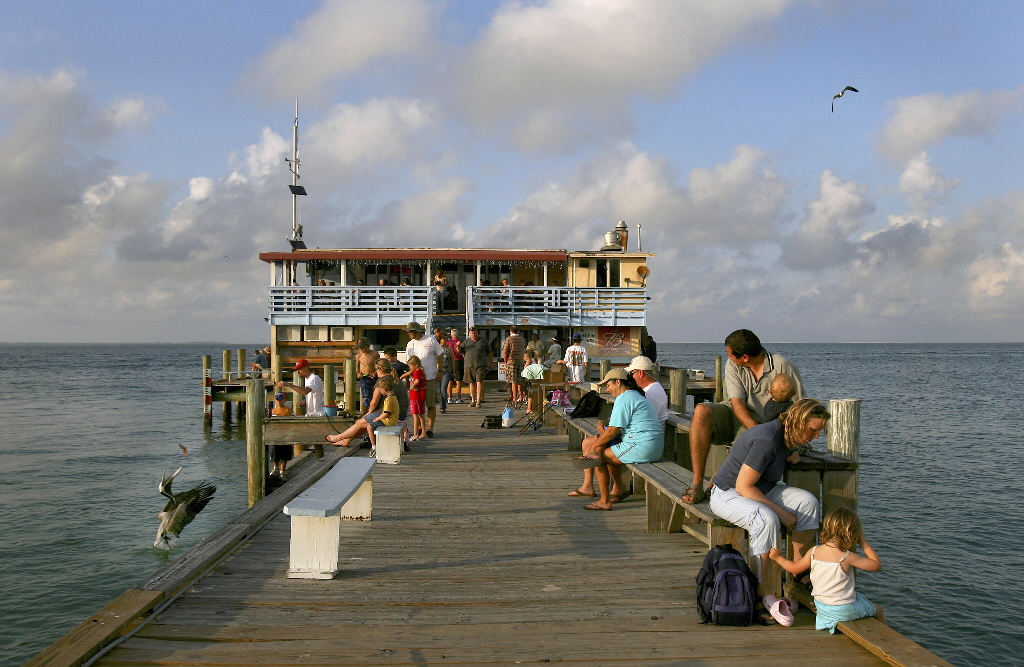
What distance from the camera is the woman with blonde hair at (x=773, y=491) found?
15.4 ft

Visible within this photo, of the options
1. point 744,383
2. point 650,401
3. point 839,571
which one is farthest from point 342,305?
point 839,571

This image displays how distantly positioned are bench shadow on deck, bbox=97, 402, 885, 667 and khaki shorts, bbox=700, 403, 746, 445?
0.94 m

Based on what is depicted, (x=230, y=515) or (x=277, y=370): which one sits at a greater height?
(x=277, y=370)

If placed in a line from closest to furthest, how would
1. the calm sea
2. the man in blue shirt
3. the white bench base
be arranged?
the man in blue shirt
the calm sea
the white bench base

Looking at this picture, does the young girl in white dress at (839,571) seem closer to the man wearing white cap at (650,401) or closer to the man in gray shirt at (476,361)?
the man wearing white cap at (650,401)

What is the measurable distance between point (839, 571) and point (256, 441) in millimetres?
9032

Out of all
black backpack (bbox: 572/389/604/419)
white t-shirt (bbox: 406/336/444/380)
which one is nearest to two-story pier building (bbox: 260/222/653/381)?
white t-shirt (bbox: 406/336/444/380)

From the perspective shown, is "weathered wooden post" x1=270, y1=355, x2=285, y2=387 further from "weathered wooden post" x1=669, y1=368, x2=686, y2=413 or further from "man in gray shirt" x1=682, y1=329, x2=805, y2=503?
"man in gray shirt" x1=682, y1=329, x2=805, y2=503

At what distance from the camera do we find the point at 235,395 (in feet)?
83.9

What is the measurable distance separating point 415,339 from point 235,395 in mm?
14599

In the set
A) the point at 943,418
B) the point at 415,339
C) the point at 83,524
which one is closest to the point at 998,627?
the point at 415,339

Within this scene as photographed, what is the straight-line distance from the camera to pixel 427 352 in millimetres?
12828

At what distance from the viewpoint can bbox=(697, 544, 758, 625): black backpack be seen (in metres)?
4.50

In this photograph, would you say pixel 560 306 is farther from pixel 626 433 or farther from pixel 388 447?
pixel 626 433
